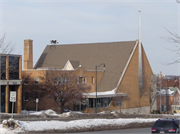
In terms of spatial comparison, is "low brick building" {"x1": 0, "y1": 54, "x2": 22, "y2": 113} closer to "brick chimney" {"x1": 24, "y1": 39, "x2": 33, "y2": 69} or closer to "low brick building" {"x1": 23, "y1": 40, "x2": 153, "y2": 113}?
"low brick building" {"x1": 23, "y1": 40, "x2": 153, "y2": 113}

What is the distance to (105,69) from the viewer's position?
76875 mm

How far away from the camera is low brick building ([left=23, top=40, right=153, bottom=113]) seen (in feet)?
225

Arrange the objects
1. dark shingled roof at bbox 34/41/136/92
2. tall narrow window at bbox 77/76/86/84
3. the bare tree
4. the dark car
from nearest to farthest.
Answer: the dark car < the bare tree < tall narrow window at bbox 77/76/86/84 < dark shingled roof at bbox 34/41/136/92

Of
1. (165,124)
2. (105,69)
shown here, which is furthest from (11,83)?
(165,124)

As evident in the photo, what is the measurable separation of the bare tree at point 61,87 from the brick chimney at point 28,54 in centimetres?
1472

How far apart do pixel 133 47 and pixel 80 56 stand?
12.8 m

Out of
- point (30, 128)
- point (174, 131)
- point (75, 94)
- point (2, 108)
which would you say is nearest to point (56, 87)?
point (75, 94)

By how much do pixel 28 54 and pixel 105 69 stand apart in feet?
56.5

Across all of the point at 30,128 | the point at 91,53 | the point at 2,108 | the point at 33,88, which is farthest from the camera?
the point at 91,53

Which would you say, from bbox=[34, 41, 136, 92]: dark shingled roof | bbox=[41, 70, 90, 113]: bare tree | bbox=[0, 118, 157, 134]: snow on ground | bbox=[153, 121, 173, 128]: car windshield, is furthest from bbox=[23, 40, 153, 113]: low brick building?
bbox=[153, 121, 173, 128]: car windshield

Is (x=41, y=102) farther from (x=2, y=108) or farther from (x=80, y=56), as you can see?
(x=80, y=56)

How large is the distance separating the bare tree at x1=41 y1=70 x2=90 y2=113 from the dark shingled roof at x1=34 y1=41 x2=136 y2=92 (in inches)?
473

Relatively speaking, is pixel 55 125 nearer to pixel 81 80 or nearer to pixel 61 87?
pixel 61 87

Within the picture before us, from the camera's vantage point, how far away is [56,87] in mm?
60438
